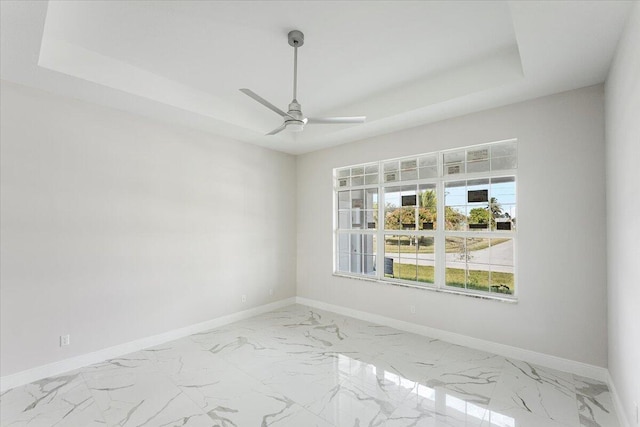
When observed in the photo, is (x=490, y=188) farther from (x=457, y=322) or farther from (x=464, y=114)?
(x=457, y=322)

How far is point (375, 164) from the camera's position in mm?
4754

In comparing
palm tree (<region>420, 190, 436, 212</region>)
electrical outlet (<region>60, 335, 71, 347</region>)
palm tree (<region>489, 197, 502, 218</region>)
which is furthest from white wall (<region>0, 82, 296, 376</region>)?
palm tree (<region>489, 197, 502, 218</region>)

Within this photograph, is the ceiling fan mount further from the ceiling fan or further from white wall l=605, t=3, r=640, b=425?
white wall l=605, t=3, r=640, b=425

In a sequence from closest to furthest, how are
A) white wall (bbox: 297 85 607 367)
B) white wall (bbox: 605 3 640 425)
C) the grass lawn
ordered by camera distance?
white wall (bbox: 605 3 640 425)
white wall (bbox: 297 85 607 367)
the grass lawn

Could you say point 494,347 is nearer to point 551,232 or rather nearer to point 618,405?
point 618,405

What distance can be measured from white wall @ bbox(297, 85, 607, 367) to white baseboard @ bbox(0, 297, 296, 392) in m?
2.84

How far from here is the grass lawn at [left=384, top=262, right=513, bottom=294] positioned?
3531 millimetres

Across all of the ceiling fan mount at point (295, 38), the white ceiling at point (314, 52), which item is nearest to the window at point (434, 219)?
the white ceiling at point (314, 52)

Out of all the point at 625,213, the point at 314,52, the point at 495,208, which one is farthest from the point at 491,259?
the point at 314,52

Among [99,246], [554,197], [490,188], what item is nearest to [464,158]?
[490,188]

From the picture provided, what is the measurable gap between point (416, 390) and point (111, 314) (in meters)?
3.34

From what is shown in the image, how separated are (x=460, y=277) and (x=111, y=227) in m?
4.25

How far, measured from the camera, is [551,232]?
10.3ft

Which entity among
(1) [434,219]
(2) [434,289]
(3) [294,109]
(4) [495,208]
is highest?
(3) [294,109]
